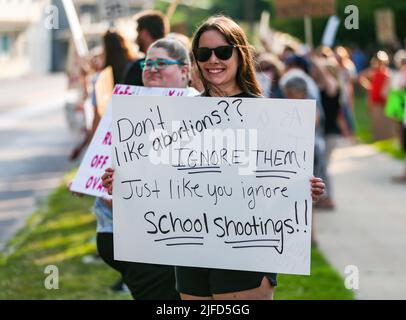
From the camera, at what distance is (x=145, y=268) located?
4.89 m

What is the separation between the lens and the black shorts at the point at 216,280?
4070mm

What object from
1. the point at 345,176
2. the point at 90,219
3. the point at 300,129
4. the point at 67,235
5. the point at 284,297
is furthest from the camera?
the point at 345,176

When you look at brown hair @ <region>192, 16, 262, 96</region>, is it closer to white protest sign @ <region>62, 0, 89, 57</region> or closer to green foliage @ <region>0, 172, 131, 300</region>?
green foliage @ <region>0, 172, 131, 300</region>

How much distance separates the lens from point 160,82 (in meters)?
4.86

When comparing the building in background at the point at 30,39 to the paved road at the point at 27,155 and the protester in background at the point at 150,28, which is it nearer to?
the paved road at the point at 27,155

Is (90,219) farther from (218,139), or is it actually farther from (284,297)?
(218,139)

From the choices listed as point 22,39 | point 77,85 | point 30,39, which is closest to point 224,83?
point 77,85

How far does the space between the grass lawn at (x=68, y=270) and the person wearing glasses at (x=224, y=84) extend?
106 inches

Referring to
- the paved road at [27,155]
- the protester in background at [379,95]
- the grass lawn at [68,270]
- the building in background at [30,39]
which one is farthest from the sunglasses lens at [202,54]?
the building in background at [30,39]

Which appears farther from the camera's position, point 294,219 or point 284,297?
point 284,297

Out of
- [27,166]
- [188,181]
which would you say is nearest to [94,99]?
[188,181]

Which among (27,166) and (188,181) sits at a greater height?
(188,181)

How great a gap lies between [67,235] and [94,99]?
3.69 meters
